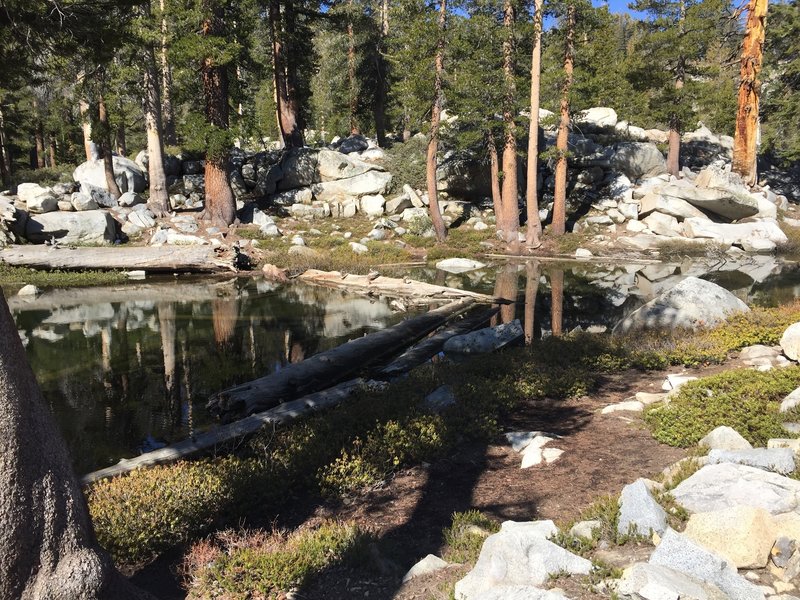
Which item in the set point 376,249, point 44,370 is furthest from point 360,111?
point 44,370

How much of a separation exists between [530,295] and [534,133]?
11917 millimetres

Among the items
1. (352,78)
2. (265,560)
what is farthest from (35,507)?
(352,78)

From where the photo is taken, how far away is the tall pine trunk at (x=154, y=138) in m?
27.5

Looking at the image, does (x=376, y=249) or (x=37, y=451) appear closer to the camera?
(x=37, y=451)

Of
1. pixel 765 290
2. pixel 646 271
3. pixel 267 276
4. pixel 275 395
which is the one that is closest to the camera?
pixel 275 395

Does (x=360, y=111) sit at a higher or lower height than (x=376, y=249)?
higher

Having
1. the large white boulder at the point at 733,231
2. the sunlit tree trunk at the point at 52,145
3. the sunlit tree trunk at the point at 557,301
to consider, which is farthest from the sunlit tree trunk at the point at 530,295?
the sunlit tree trunk at the point at 52,145

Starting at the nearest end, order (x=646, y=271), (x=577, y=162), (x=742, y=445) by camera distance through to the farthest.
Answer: (x=742, y=445)
(x=646, y=271)
(x=577, y=162)

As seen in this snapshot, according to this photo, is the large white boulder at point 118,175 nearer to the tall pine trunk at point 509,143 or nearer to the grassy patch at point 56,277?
the grassy patch at point 56,277

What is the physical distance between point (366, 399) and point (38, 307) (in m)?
14.2

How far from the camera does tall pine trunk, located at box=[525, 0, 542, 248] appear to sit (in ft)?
90.6

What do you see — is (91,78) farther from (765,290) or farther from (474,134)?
(765,290)

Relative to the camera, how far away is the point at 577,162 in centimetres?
3875

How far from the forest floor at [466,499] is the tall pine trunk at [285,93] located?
103 feet
